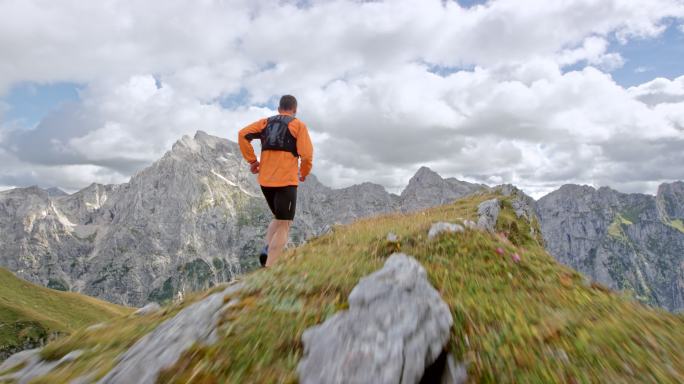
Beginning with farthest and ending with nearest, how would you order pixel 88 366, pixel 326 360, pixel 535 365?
pixel 88 366 < pixel 535 365 < pixel 326 360

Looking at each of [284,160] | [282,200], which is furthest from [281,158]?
[282,200]

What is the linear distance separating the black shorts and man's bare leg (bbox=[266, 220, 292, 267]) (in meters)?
0.22

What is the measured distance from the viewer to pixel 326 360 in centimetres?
422

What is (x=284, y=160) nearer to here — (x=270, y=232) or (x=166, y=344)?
(x=270, y=232)

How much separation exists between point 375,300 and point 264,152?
6.90 m

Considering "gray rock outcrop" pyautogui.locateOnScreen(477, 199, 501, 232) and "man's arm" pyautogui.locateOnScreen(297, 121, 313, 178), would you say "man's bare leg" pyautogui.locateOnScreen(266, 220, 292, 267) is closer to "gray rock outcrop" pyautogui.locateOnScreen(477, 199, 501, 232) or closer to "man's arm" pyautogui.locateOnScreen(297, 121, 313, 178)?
"man's arm" pyautogui.locateOnScreen(297, 121, 313, 178)

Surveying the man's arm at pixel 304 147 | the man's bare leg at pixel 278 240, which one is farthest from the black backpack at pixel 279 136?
the man's bare leg at pixel 278 240

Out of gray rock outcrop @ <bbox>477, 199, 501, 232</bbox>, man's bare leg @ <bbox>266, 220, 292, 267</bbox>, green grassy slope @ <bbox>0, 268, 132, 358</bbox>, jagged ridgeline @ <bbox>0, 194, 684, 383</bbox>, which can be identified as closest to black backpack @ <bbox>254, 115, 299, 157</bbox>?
man's bare leg @ <bbox>266, 220, 292, 267</bbox>

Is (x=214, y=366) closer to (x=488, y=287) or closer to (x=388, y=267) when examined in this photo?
(x=388, y=267)

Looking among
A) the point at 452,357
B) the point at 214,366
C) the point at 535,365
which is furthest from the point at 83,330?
the point at 535,365

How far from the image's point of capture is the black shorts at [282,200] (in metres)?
11.3

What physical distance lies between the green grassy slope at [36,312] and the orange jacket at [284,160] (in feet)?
380

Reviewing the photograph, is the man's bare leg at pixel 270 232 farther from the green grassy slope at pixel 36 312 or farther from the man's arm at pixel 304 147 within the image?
the green grassy slope at pixel 36 312

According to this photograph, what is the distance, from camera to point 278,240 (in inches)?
451
